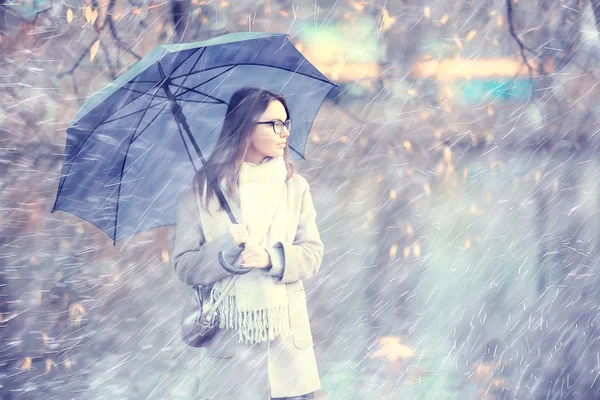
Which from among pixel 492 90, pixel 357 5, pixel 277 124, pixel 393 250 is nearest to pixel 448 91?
pixel 492 90

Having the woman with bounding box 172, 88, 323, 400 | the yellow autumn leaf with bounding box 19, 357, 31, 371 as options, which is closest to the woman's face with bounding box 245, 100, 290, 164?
the woman with bounding box 172, 88, 323, 400

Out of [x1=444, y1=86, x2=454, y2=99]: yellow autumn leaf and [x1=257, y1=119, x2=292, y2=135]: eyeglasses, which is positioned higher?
[x1=444, y1=86, x2=454, y2=99]: yellow autumn leaf

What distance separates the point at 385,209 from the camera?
3.24 m

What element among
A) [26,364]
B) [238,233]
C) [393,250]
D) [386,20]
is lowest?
[26,364]

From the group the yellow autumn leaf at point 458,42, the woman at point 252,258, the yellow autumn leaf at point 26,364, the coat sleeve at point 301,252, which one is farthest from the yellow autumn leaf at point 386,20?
the yellow autumn leaf at point 26,364

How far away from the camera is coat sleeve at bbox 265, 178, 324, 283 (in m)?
2.50

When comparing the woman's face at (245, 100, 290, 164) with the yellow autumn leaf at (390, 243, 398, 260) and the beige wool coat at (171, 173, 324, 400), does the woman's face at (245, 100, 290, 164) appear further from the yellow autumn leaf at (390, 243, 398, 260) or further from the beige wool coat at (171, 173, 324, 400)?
the yellow autumn leaf at (390, 243, 398, 260)

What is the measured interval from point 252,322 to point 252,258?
0.24 m

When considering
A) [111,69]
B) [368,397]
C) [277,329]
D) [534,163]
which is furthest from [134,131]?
[534,163]

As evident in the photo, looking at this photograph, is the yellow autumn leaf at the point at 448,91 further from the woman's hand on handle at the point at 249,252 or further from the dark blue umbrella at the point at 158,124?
the woman's hand on handle at the point at 249,252

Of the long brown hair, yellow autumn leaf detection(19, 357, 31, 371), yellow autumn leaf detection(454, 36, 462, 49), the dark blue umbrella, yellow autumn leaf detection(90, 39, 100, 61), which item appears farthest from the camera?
yellow autumn leaf detection(454, 36, 462, 49)

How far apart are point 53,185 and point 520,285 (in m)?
2.32

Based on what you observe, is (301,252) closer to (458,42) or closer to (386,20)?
(386,20)

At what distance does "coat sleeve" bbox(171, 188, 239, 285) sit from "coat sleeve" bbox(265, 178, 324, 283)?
0.17 m
